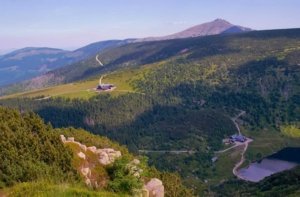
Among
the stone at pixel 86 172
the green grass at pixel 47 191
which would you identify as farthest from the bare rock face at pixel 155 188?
the green grass at pixel 47 191

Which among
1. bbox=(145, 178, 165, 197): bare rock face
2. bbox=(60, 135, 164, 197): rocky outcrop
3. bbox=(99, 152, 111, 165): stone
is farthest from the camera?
bbox=(99, 152, 111, 165): stone

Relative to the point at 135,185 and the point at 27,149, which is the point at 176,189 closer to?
the point at 27,149

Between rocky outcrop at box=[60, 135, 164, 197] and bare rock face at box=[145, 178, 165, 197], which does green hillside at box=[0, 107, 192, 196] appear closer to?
rocky outcrop at box=[60, 135, 164, 197]

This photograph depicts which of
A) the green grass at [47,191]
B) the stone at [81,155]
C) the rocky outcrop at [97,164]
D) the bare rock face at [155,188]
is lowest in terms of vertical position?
the bare rock face at [155,188]

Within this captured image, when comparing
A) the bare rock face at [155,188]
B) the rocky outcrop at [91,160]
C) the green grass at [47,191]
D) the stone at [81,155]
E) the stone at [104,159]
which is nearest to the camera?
the green grass at [47,191]

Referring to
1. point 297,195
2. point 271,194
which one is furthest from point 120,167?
point 271,194

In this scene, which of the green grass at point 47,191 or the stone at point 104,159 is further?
the stone at point 104,159

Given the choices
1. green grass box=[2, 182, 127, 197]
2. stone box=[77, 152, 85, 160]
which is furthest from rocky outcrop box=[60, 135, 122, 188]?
green grass box=[2, 182, 127, 197]

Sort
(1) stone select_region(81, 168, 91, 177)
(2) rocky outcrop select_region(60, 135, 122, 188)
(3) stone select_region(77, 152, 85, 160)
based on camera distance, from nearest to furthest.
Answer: (2) rocky outcrop select_region(60, 135, 122, 188)
(1) stone select_region(81, 168, 91, 177)
(3) stone select_region(77, 152, 85, 160)

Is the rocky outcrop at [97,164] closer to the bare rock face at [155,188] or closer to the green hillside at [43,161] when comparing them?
the bare rock face at [155,188]

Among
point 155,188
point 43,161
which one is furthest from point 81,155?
point 155,188

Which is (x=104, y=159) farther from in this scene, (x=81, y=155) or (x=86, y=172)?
(x=86, y=172)

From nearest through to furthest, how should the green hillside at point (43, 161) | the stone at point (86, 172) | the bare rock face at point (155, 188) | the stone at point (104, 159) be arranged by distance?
1. the green hillside at point (43, 161)
2. the stone at point (86, 172)
3. the bare rock face at point (155, 188)
4. the stone at point (104, 159)
